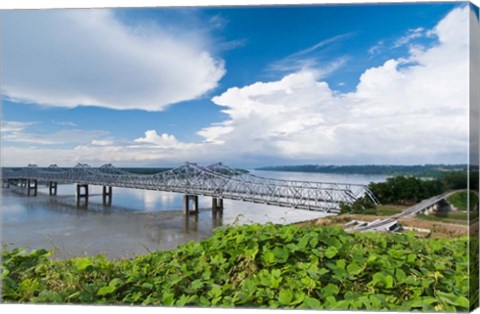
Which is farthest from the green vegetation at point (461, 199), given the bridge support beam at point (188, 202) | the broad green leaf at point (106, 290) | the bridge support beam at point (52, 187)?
the bridge support beam at point (52, 187)

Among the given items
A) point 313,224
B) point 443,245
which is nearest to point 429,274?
point 443,245

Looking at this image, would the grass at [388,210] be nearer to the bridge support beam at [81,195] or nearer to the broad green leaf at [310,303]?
the broad green leaf at [310,303]

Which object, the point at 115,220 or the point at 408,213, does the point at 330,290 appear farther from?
the point at 115,220

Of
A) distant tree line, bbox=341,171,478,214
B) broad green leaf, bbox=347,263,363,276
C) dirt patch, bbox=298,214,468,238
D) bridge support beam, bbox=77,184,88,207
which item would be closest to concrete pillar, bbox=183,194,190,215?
bridge support beam, bbox=77,184,88,207

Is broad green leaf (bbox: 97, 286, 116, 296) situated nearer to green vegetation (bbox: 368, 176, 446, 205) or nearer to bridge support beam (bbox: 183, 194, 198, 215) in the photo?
bridge support beam (bbox: 183, 194, 198, 215)

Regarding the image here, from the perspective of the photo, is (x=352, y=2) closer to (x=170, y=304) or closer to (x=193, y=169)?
(x=193, y=169)

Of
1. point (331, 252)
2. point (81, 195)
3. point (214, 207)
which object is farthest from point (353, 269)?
point (81, 195)

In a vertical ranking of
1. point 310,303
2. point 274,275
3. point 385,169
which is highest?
point 385,169
